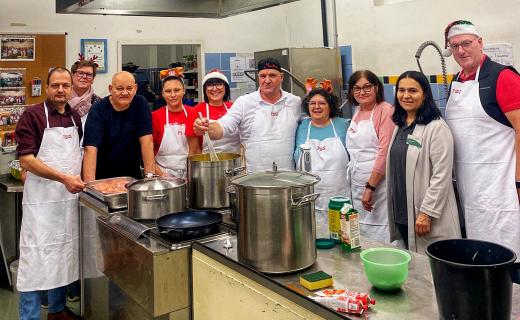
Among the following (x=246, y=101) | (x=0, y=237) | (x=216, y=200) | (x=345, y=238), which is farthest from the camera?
(x=0, y=237)

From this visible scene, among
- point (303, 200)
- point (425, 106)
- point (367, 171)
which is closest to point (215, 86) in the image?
point (367, 171)

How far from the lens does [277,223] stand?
123cm

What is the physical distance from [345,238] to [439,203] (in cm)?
84

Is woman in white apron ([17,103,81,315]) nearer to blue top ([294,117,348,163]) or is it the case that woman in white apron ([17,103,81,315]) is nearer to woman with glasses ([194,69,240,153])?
woman with glasses ([194,69,240,153])

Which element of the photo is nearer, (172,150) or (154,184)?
(154,184)

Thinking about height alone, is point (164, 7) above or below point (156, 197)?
above

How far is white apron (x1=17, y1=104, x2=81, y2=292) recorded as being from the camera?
227 cm

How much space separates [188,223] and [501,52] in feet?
7.82

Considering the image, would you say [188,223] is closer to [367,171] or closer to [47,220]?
[47,220]

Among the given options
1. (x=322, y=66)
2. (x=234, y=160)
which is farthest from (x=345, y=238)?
(x=322, y=66)

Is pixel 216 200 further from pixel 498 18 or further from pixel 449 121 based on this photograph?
pixel 498 18

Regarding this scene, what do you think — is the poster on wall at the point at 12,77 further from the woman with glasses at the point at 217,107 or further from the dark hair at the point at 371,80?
the dark hair at the point at 371,80

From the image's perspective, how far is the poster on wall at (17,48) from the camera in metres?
3.87

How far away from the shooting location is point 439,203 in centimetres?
205
